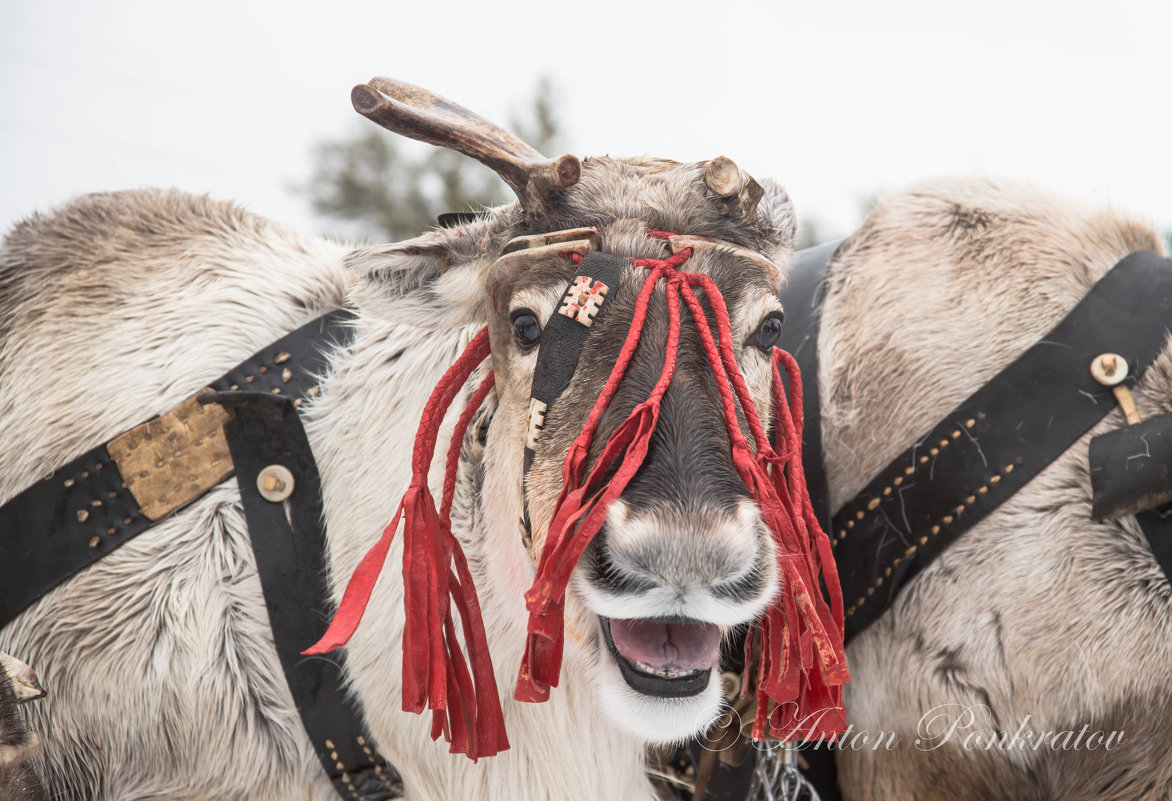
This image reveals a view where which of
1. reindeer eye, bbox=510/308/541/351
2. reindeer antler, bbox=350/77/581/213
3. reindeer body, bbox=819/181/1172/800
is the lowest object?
reindeer body, bbox=819/181/1172/800

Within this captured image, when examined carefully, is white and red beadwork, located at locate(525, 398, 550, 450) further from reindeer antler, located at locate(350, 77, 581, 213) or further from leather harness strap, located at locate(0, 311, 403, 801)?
leather harness strap, located at locate(0, 311, 403, 801)

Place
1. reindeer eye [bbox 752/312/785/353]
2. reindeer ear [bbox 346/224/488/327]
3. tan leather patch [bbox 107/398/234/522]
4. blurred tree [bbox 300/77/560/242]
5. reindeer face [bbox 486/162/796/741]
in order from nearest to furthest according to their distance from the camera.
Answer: reindeer face [bbox 486/162/796/741]
reindeer eye [bbox 752/312/785/353]
reindeer ear [bbox 346/224/488/327]
tan leather patch [bbox 107/398/234/522]
blurred tree [bbox 300/77/560/242]

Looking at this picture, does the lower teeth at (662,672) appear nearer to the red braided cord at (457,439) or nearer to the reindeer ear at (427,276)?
the red braided cord at (457,439)

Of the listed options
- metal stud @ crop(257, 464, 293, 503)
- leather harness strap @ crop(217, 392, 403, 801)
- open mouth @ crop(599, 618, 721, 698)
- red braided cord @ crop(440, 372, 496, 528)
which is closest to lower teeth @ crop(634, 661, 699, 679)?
open mouth @ crop(599, 618, 721, 698)

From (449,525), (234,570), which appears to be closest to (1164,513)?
(449,525)

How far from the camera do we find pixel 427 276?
8.16 ft

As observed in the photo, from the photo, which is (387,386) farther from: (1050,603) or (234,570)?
(1050,603)

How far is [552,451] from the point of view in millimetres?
2006

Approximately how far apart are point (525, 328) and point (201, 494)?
1078 mm

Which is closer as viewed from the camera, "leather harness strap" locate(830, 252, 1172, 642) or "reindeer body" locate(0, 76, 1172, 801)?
"reindeer body" locate(0, 76, 1172, 801)

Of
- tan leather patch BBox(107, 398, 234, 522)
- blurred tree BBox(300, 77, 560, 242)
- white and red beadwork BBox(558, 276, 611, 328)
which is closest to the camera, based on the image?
white and red beadwork BBox(558, 276, 611, 328)

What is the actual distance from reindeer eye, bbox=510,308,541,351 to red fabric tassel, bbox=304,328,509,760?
203 mm

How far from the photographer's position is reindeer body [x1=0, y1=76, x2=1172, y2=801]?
221 centimetres

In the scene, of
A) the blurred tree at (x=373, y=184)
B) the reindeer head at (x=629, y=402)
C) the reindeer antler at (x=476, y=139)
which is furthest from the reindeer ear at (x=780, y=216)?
the blurred tree at (x=373, y=184)
